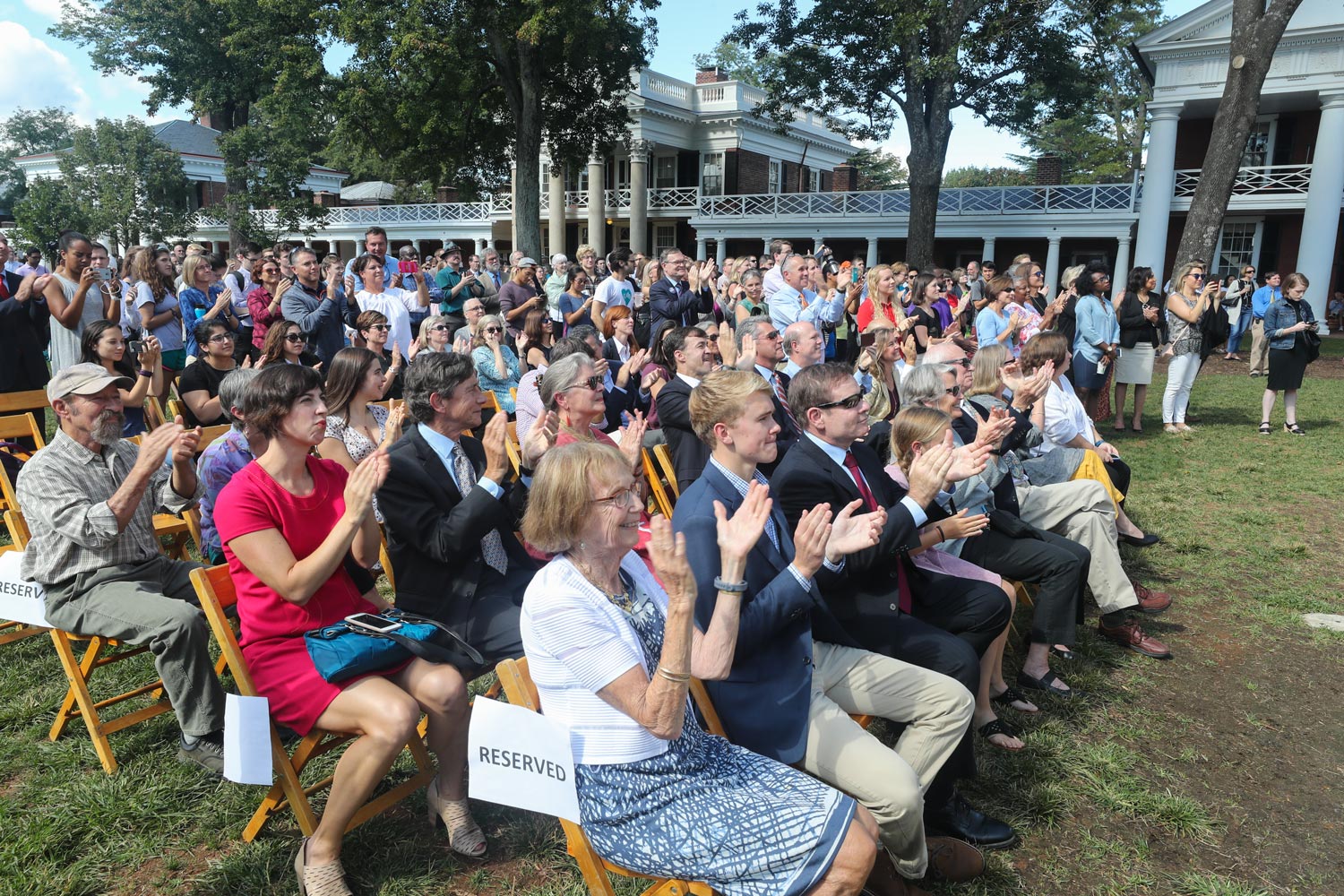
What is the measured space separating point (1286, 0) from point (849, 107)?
10853 mm

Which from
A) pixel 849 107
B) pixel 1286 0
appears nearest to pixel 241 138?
pixel 849 107

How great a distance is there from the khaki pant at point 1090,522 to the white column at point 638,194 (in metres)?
29.2

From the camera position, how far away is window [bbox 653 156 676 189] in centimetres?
3609

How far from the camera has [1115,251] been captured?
1089 inches

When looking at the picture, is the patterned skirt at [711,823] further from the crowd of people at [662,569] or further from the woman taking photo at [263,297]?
the woman taking photo at [263,297]

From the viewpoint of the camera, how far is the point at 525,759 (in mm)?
2221

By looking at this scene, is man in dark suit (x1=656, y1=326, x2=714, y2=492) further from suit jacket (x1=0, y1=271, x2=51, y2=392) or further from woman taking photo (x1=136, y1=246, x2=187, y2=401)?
suit jacket (x1=0, y1=271, x2=51, y2=392)

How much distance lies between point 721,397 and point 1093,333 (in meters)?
7.93

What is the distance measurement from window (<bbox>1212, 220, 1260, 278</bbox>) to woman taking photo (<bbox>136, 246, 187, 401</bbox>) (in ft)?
92.2

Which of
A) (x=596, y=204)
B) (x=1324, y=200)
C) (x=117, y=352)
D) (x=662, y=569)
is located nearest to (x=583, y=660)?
(x=662, y=569)

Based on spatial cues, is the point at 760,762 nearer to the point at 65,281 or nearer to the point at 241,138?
the point at 65,281

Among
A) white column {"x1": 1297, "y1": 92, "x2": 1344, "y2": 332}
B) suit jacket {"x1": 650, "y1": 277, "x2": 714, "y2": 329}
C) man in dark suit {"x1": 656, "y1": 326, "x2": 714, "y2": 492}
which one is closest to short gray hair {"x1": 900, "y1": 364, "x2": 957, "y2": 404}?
man in dark suit {"x1": 656, "y1": 326, "x2": 714, "y2": 492}

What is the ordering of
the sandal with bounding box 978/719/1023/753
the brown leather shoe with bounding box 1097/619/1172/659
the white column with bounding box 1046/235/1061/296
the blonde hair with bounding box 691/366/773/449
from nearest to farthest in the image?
the blonde hair with bounding box 691/366/773/449 → the sandal with bounding box 978/719/1023/753 → the brown leather shoe with bounding box 1097/619/1172/659 → the white column with bounding box 1046/235/1061/296

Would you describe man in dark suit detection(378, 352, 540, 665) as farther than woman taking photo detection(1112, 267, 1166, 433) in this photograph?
No
